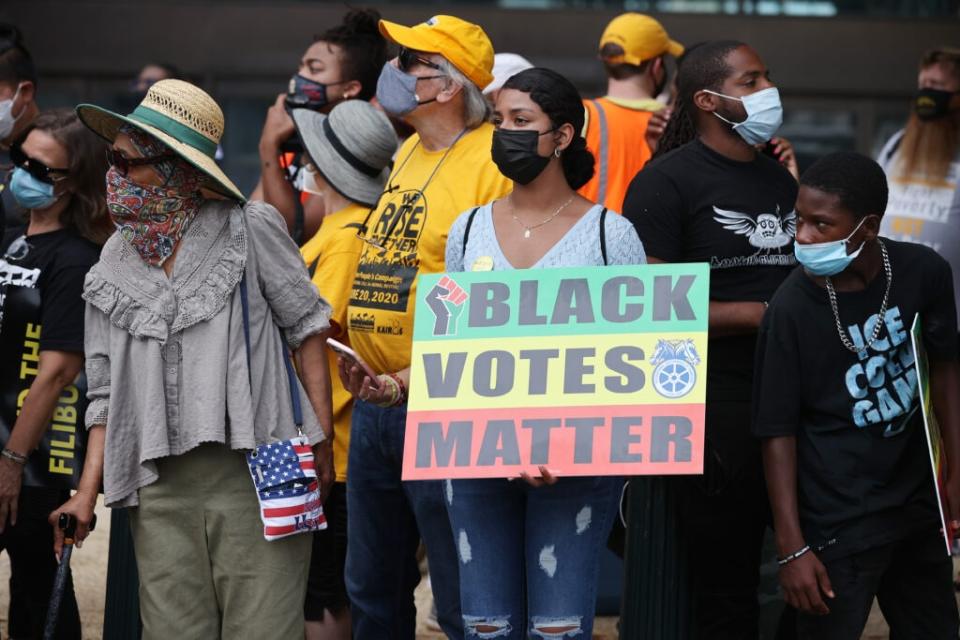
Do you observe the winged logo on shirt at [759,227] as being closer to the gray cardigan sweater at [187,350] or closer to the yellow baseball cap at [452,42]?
the yellow baseball cap at [452,42]

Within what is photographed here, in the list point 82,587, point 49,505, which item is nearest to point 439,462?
point 49,505

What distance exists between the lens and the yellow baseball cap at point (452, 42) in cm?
534

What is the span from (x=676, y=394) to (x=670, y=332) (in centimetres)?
19

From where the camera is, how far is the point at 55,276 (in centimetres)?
577

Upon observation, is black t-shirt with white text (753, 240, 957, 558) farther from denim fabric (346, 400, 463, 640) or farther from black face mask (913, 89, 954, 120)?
black face mask (913, 89, 954, 120)

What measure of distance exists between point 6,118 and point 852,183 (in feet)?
12.4

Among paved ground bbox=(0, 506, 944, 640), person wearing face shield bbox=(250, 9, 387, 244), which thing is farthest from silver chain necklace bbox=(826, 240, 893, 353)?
person wearing face shield bbox=(250, 9, 387, 244)

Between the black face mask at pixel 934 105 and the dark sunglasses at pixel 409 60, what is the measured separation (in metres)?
3.13

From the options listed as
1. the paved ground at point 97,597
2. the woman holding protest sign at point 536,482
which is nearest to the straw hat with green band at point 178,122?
the woman holding protest sign at point 536,482

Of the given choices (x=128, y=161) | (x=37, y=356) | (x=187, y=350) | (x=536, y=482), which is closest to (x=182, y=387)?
(x=187, y=350)

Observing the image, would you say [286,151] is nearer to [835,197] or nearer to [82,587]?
[82,587]

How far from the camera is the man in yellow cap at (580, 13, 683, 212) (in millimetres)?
6586

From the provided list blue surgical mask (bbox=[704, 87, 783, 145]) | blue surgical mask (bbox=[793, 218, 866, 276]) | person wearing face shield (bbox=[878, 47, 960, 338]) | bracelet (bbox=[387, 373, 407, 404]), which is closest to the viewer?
blue surgical mask (bbox=[793, 218, 866, 276])

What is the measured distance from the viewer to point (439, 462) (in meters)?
4.57
